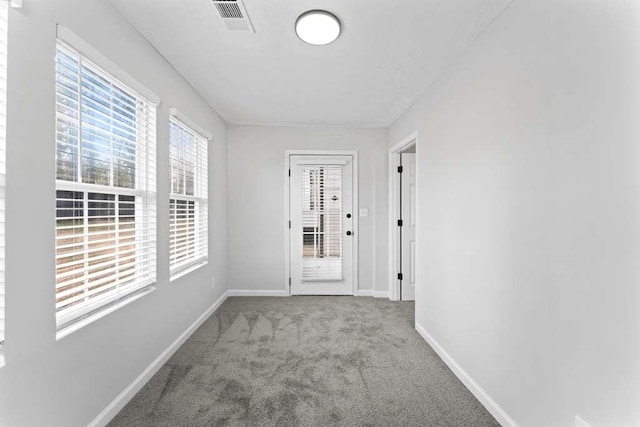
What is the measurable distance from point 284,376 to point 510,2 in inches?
111

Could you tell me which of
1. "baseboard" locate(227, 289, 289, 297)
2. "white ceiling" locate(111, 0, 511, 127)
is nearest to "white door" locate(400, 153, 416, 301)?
"white ceiling" locate(111, 0, 511, 127)

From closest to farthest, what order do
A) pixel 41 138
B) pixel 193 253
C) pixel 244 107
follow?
pixel 41 138 → pixel 193 253 → pixel 244 107

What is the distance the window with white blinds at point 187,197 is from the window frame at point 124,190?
0.35m

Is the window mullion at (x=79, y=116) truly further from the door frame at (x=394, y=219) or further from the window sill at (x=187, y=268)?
the door frame at (x=394, y=219)

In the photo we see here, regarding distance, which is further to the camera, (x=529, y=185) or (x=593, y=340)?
(x=529, y=185)

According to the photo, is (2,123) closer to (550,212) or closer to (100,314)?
(100,314)

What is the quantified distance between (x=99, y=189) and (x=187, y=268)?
1408 millimetres

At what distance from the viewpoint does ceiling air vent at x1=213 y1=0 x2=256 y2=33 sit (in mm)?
1730

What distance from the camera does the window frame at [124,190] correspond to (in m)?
1.52

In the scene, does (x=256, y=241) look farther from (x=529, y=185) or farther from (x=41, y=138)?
(x=529, y=185)

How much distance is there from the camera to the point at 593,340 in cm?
123

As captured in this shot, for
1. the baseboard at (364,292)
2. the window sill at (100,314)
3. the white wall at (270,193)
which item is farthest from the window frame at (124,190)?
the baseboard at (364,292)

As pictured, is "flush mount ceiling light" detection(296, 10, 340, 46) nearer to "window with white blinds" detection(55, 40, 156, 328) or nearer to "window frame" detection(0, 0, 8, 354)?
"window with white blinds" detection(55, 40, 156, 328)

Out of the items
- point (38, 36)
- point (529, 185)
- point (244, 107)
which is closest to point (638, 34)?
point (529, 185)
